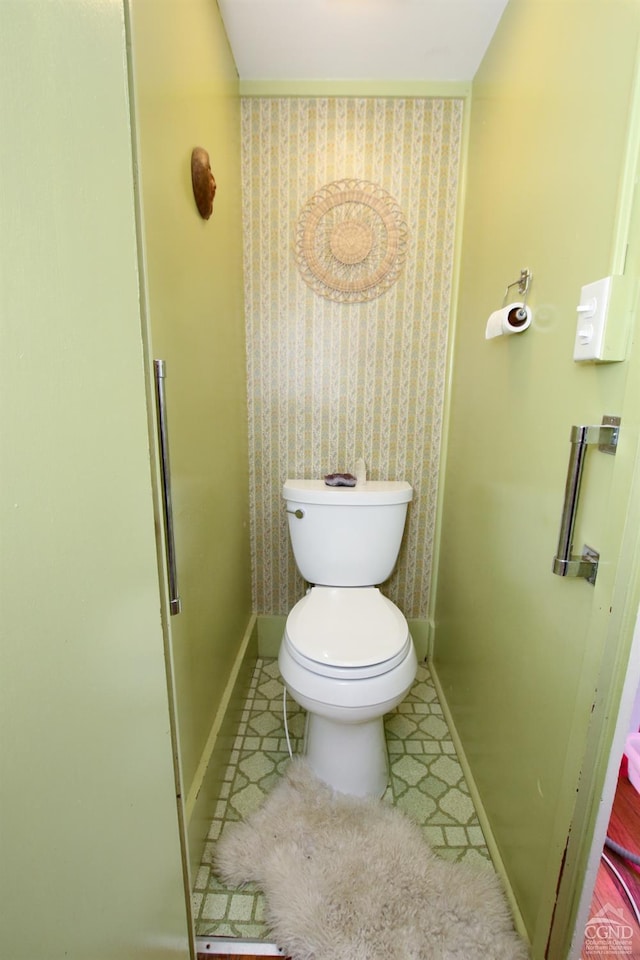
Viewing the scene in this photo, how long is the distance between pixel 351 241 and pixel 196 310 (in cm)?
74

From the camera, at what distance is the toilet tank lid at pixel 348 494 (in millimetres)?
1443

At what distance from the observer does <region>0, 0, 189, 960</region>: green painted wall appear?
389 millimetres

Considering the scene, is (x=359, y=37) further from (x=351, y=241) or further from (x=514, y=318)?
(x=514, y=318)

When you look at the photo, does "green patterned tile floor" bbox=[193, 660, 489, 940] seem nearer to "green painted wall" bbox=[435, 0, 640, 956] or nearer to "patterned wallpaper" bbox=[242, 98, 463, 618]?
"green painted wall" bbox=[435, 0, 640, 956]

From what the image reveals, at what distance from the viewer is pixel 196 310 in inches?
41.7

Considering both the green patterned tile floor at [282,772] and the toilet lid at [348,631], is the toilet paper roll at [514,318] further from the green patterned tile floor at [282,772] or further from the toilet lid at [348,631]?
the green patterned tile floor at [282,772]

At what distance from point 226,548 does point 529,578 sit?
2.92ft

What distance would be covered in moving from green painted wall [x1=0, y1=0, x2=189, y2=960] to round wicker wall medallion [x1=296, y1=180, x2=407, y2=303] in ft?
3.50

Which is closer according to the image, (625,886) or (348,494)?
(625,886)

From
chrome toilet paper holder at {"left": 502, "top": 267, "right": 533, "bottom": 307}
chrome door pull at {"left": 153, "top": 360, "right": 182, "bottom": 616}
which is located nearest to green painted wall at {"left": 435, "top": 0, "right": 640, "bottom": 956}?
chrome toilet paper holder at {"left": 502, "top": 267, "right": 533, "bottom": 307}

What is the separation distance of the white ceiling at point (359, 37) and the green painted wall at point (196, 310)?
0.09 metres

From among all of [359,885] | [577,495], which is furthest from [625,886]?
[577,495]

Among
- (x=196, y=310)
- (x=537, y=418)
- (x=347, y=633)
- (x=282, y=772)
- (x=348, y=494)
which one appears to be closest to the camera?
(x=537, y=418)

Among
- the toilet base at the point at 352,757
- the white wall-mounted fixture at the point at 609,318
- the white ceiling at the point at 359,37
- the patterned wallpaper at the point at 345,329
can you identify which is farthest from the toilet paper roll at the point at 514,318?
the toilet base at the point at 352,757
